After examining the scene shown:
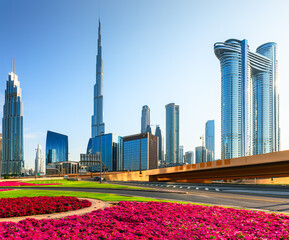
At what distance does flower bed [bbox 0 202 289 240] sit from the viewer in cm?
937

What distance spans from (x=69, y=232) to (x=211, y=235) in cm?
536

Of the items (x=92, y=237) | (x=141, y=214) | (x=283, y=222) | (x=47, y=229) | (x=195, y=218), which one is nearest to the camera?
(x=92, y=237)

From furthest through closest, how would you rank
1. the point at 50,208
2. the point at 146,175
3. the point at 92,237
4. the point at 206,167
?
the point at 146,175 < the point at 206,167 < the point at 50,208 < the point at 92,237

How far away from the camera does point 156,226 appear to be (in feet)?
35.4

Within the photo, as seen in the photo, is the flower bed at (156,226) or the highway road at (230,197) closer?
the flower bed at (156,226)

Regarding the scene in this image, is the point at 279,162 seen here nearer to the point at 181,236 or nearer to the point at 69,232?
the point at 181,236

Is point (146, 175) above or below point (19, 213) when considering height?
below

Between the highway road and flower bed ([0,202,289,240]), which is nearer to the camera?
flower bed ([0,202,289,240])

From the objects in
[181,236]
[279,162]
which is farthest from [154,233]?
[279,162]

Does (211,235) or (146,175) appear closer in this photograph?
(211,235)

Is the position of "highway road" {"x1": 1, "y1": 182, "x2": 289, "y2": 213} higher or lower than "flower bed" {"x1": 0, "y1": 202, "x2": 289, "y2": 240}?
lower

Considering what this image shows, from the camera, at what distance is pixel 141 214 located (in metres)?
13.3

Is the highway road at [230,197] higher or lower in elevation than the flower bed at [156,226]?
lower

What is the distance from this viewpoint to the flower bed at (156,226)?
9.37 metres
